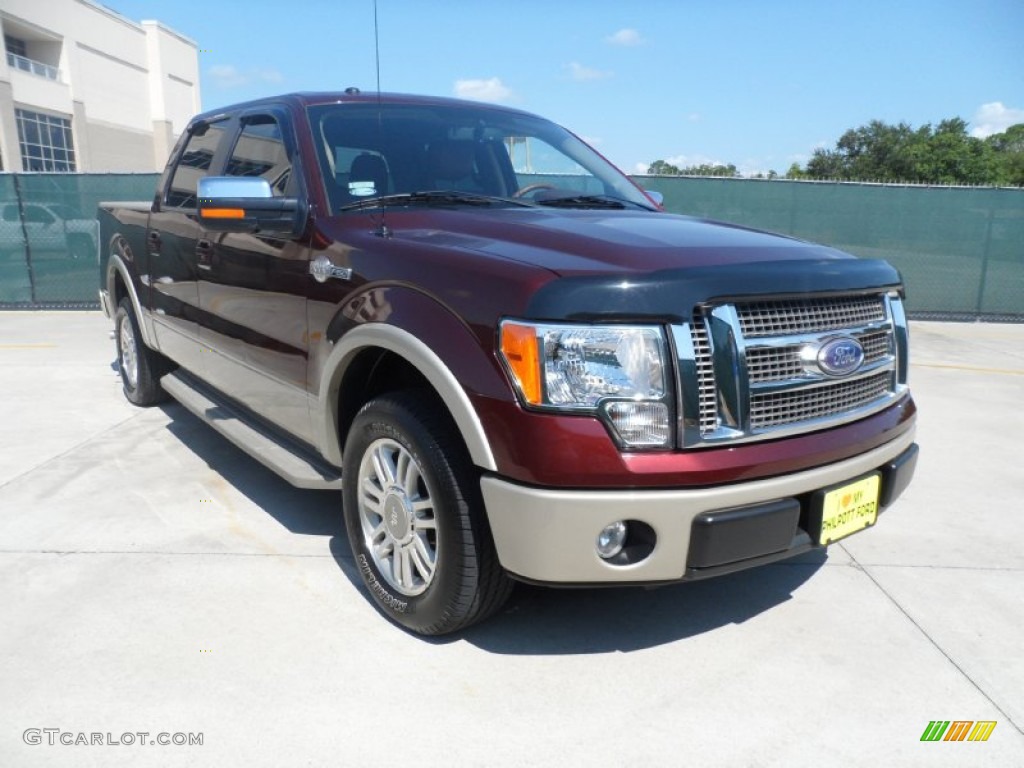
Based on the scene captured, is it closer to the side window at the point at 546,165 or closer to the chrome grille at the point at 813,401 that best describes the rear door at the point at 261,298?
the side window at the point at 546,165

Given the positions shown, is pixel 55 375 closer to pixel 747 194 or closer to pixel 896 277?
pixel 896 277

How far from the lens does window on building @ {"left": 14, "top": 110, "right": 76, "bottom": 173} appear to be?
137 ft

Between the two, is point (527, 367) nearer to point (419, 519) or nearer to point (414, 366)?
point (414, 366)

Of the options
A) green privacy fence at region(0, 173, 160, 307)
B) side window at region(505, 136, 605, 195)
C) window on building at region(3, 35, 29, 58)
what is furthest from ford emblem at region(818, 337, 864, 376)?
window on building at region(3, 35, 29, 58)

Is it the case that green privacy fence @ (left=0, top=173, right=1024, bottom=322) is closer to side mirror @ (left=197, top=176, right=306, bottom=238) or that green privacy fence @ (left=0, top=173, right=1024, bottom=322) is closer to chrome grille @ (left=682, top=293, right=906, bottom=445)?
side mirror @ (left=197, top=176, right=306, bottom=238)

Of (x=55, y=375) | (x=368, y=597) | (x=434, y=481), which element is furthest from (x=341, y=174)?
(x=55, y=375)

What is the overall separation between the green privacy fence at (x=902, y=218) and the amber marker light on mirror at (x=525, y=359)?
9185mm

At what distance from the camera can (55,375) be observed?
694 cm

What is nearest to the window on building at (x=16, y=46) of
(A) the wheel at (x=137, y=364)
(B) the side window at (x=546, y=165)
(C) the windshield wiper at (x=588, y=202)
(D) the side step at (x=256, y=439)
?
(A) the wheel at (x=137, y=364)

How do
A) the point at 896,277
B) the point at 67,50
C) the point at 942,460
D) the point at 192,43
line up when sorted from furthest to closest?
Result: the point at 192,43 → the point at 67,50 → the point at 942,460 → the point at 896,277

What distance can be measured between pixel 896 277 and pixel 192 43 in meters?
74.5

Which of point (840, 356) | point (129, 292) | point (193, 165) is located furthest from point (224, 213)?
point (129, 292)

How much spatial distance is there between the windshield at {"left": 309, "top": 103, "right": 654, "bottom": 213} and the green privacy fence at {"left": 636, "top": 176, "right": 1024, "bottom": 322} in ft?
23.2

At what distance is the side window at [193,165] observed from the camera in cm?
443
